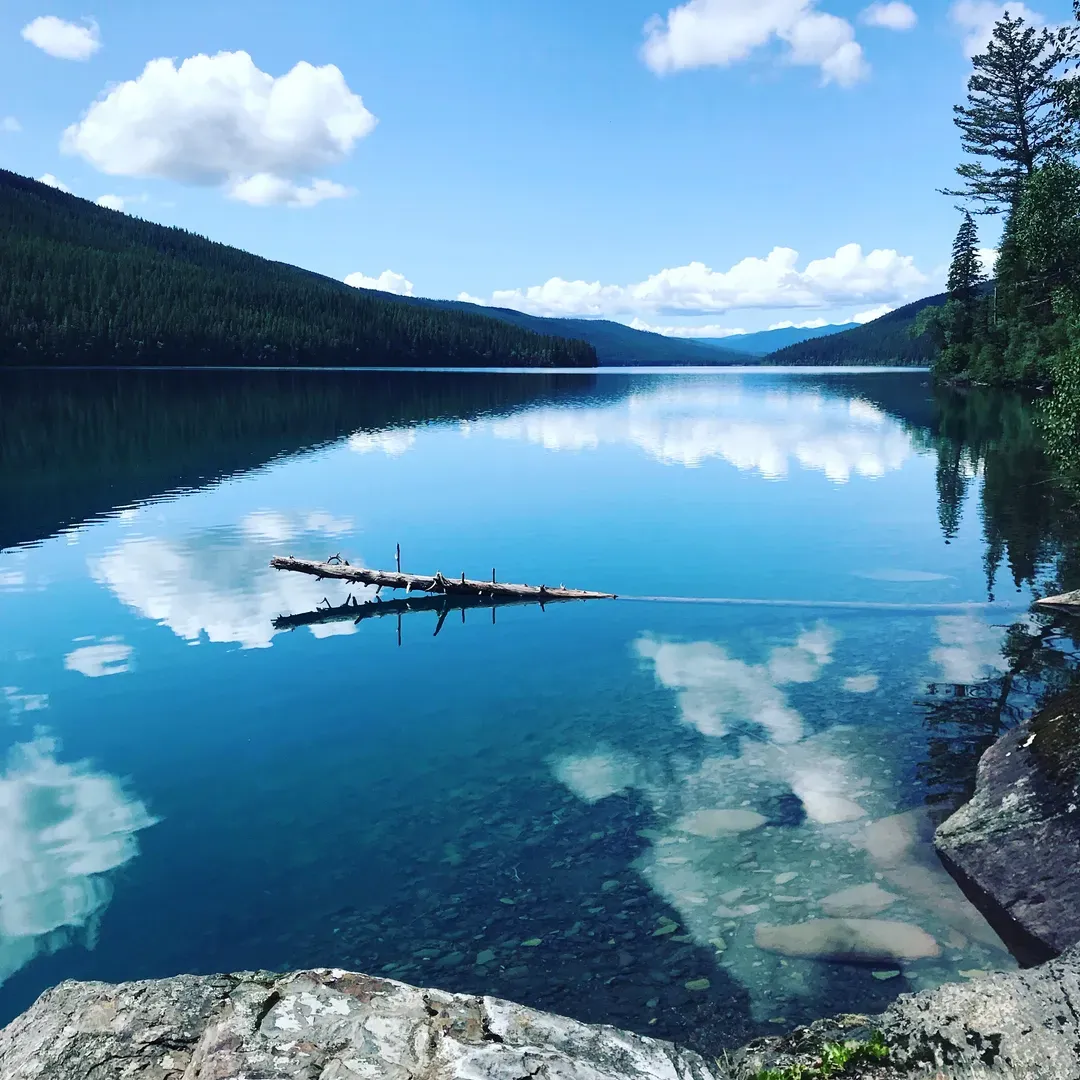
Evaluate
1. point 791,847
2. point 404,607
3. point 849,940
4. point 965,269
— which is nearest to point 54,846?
point 791,847

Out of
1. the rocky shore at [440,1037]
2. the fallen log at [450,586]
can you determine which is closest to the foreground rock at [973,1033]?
the rocky shore at [440,1037]

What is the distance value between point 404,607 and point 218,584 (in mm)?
8121

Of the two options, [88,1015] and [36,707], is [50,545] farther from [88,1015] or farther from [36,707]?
[88,1015]

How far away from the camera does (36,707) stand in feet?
69.1

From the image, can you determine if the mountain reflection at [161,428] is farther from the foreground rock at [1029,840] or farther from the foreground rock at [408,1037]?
the foreground rock at [1029,840]

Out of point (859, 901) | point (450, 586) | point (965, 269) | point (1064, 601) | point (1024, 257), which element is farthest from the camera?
point (965, 269)

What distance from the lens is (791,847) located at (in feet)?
45.9

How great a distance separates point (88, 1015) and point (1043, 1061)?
Result: 8432 millimetres

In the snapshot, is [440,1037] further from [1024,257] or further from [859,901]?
[1024,257]

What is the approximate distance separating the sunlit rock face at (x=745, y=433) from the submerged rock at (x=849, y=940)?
4937 centimetres

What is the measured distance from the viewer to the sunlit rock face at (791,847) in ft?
37.0

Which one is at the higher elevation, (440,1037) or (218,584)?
(440,1037)

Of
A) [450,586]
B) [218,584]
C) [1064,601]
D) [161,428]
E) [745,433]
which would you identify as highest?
[745,433]

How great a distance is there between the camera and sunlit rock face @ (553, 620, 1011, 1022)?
11.3m
